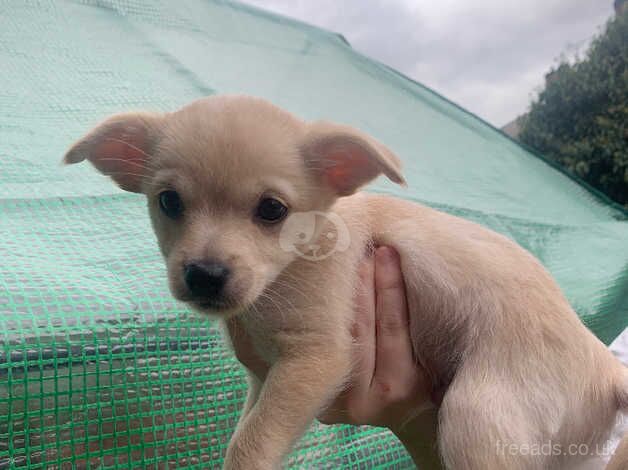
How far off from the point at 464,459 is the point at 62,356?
67.0 inches

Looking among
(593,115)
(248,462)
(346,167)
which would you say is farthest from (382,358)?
(593,115)

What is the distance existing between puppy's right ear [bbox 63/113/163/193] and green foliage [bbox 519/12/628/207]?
368 inches

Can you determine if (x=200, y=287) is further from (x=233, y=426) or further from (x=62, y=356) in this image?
(x=233, y=426)

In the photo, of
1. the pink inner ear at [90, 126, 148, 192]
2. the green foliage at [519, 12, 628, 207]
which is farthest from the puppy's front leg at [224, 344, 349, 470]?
the green foliage at [519, 12, 628, 207]

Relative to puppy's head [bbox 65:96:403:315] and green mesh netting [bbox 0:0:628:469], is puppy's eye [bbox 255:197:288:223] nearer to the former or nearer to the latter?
puppy's head [bbox 65:96:403:315]

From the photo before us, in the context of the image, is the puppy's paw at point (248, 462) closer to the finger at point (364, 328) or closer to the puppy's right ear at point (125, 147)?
the finger at point (364, 328)

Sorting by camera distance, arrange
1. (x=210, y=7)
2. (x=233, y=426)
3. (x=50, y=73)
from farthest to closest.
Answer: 1. (x=210, y=7)
2. (x=50, y=73)
3. (x=233, y=426)

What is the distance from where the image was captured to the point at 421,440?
2805 millimetres

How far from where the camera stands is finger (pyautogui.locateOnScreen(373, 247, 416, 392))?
247 centimetres

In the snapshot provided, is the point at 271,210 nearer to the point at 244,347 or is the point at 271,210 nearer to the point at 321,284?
the point at 321,284

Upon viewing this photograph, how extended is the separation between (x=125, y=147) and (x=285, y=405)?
1308 millimetres

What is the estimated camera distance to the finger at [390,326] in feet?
8.11

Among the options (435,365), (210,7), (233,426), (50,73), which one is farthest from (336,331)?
(210,7)

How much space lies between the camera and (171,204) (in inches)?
77.0
